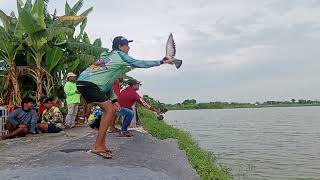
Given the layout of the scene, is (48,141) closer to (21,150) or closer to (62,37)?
(21,150)

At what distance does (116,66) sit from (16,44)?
28.9 feet

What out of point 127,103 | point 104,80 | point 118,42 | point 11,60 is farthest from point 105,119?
point 11,60

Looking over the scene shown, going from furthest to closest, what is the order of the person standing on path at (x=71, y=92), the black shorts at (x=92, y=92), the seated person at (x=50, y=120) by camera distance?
the person standing on path at (x=71, y=92), the seated person at (x=50, y=120), the black shorts at (x=92, y=92)

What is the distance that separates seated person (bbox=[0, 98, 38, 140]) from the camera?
421 inches

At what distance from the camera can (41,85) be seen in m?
14.8

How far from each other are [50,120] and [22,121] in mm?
1150

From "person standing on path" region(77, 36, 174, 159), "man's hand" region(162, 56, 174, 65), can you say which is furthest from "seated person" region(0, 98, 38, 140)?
"man's hand" region(162, 56, 174, 65)

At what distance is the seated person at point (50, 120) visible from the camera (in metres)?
11.6

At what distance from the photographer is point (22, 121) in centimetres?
1095

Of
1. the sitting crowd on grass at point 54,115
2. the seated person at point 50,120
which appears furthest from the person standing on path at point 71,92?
the seated person at point 50,120

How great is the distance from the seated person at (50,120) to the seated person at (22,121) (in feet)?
1.36

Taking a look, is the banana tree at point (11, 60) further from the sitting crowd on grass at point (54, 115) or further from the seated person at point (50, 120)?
the seated person at point (50, 120)

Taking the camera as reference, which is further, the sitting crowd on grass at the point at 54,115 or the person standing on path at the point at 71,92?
the person standing on path at the point at 71,92

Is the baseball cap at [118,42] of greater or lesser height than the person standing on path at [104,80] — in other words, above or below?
above
